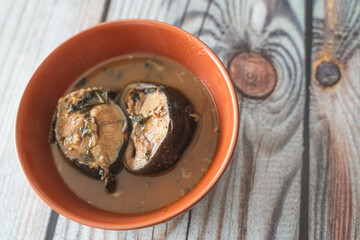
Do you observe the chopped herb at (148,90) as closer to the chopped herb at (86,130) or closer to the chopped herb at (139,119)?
the chopped herb at (139,119)

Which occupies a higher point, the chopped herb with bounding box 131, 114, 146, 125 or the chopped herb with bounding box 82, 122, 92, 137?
the chopped herb with bounding box 131, 114, 146, 125

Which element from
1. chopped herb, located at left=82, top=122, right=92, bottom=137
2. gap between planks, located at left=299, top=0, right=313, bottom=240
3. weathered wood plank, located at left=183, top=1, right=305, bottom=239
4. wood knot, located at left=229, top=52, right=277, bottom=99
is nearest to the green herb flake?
chopped herb, located at left=82, top=122, right=92, bottom=137

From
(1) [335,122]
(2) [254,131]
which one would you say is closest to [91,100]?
(2) [254,131]

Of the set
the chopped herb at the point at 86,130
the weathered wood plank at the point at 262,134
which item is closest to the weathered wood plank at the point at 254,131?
the weathered wood plank at the point at 262,134

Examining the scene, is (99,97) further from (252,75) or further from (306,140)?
(306,140)

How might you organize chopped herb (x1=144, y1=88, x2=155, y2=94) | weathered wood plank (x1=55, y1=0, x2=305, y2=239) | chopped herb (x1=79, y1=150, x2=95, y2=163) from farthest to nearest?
weathered wood plank (x1=55, y1=0, x2=305, y2=239) → chopped herb (x1=144, y1=88, x2=155, y2=94) → chopped herb (x1=79, y1=150, x2=95, y2=163)

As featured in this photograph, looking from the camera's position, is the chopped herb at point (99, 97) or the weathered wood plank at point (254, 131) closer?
the chopped herb at point (99, 97)

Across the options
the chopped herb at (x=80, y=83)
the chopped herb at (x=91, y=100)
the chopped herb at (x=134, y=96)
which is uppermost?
the chopped herb at (x=80, y=83)

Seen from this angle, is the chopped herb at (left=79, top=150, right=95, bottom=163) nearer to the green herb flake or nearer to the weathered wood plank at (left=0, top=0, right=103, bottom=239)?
the green herb flake
